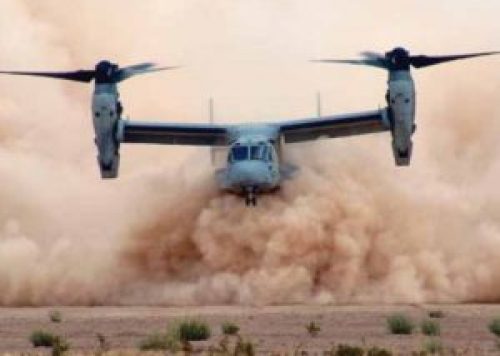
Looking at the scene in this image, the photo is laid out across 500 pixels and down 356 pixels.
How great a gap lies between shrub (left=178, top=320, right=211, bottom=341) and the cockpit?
12207 mm

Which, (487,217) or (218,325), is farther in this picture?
(487,217)

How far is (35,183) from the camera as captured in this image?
5812 centimetres

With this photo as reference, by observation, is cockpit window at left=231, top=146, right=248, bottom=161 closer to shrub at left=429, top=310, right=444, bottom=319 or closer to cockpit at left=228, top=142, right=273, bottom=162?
cockpit at left=228, top=142, right=273, bottom=162

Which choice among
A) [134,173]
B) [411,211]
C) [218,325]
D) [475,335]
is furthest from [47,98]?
[475,335]

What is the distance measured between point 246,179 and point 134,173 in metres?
9.03

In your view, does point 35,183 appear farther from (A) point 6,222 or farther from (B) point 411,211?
(B) point 411,211

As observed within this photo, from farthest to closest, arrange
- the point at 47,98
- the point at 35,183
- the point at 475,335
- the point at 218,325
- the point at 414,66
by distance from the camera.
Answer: the point at 47,98 < the point at 35,183 < the point at 414,66 < the point at 218,325 < the point at 475,335

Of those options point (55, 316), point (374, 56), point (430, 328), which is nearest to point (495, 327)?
point (430, 328)

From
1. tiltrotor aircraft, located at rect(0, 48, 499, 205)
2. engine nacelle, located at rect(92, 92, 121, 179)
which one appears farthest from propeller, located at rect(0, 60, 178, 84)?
engine nacelle, located at rect(92, 92, 121, 179)

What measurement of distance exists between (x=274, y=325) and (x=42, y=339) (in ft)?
24.4

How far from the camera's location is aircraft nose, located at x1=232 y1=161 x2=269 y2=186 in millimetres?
51219

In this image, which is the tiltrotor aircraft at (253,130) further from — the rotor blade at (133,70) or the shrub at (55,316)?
the shrub at (55,316)

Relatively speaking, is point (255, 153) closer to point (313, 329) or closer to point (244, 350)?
point (313, 329)

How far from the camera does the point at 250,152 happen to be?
2035 inches
